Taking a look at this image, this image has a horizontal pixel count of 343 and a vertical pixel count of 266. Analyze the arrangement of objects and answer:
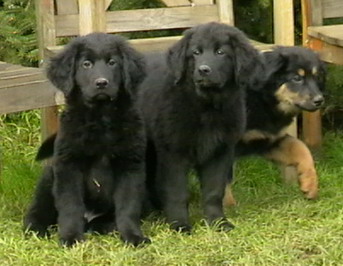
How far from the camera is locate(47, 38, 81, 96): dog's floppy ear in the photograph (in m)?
4.94

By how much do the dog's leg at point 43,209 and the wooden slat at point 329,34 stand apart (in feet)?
6.74

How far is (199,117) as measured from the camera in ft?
17.2

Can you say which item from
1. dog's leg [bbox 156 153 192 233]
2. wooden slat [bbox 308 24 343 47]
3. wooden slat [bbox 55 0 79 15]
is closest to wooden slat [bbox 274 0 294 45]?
wooden slat [bbox 308 24 343 47]

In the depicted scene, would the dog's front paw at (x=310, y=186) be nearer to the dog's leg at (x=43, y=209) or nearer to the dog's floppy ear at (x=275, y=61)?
the dog's floppy ear at (x=275, y=61)

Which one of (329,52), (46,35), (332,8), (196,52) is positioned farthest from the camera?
(332,8)

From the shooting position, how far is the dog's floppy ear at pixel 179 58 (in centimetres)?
521

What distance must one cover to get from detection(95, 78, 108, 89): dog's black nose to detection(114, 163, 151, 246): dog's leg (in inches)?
18.0

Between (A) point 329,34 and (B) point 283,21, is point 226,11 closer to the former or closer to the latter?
(B) point 283,21

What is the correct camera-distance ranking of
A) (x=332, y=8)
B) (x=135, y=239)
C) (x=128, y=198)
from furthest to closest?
(x=332, y=8)
(x=128, y=198)
(x=135, y=239)

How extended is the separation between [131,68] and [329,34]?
179 cm

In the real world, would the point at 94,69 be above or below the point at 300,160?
above

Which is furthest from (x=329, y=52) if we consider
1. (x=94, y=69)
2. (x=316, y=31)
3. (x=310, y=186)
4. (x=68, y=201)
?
(x=68, y=201)

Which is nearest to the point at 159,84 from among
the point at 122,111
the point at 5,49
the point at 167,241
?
the point at 122,111

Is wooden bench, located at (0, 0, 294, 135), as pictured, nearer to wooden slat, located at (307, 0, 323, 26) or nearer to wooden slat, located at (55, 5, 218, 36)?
wooden slat, located at (55, 5, 218, 36)
